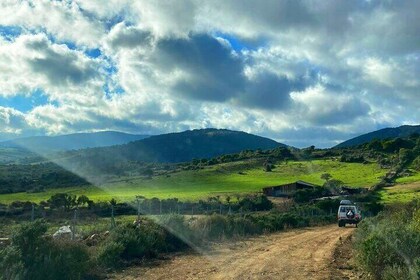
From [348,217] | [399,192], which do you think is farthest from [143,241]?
[399,192]

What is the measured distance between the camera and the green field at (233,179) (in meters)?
89.1

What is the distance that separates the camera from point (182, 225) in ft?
77.3

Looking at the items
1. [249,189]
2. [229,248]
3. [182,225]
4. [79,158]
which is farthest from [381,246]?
[79,158]

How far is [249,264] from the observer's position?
671 inches

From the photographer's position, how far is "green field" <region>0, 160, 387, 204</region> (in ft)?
292

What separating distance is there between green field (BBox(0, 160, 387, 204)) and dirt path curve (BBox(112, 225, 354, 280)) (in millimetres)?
58388

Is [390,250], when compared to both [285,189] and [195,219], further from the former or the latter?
[285,189]

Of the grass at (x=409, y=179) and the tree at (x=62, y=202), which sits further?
the grass at (x=409, y=179)

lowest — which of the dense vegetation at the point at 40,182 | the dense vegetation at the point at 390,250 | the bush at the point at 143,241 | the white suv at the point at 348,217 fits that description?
the white suv at the point at 348,217

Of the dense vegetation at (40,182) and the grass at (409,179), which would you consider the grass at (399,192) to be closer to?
the grass at (409,179)

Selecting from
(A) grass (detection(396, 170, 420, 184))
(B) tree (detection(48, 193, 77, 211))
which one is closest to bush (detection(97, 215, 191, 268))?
(B) tree (detection(48, 193, 77, 211))

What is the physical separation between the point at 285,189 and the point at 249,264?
6908 centimetres

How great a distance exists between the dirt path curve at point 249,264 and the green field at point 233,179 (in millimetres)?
58388

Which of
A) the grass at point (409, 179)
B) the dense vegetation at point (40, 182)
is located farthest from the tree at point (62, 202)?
the grass at point (409, 179)
